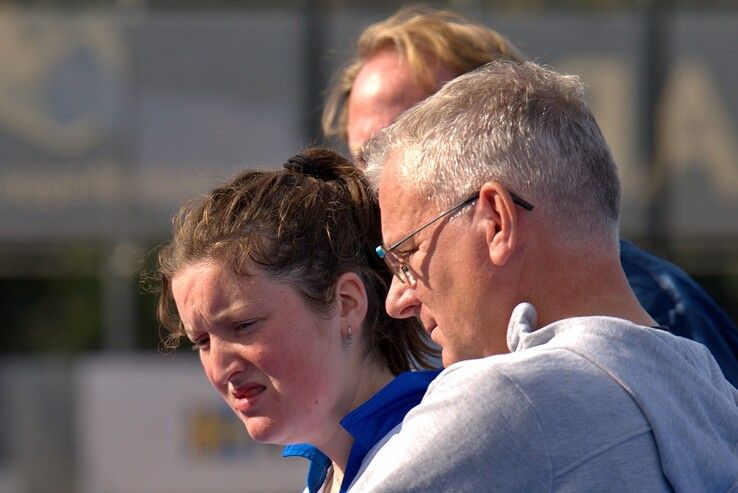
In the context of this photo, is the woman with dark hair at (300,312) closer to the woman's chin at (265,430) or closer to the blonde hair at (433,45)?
the woman's chin at (265,430)

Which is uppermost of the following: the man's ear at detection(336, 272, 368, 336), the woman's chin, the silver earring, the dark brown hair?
the dark brown hair

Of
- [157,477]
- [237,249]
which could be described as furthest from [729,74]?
[237,249]

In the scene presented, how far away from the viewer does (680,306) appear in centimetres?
239

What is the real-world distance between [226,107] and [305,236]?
337 inches

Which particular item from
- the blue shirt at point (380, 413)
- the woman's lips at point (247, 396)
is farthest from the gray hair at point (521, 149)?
the woman's lips at point (247, 396)

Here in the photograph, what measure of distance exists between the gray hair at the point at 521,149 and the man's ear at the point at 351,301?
462mm

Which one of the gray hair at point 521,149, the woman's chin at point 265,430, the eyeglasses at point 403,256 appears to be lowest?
the woman's chin at point 265,430

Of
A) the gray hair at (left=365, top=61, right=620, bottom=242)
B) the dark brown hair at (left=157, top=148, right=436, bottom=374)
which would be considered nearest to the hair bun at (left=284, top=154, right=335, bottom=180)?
the dark brown hair at (left=157, top=148, right=436, bottom=374)

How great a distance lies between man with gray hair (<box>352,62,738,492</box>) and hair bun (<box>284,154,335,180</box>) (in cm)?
45

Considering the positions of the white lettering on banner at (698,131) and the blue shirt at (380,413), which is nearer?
the blue shirt at (380,413)

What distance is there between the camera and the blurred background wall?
1020 centimetres

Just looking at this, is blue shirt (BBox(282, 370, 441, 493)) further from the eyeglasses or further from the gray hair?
the gray hair

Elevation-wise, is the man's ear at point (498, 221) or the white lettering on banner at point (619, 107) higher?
the man's ear at point (498, 221)

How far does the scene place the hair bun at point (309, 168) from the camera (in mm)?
2090
